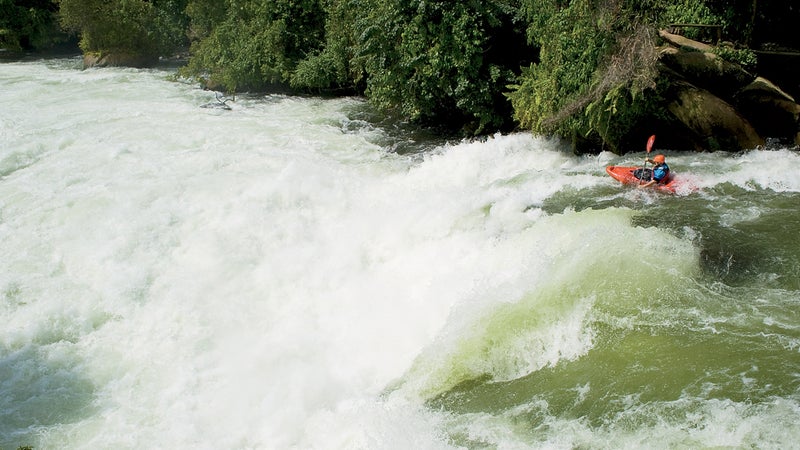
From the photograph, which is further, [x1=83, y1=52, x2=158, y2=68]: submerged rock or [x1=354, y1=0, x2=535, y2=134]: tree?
[x1=83, y1=52, x2=158, y2=68]: submerged rock

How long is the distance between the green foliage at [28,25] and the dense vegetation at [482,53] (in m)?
13.0

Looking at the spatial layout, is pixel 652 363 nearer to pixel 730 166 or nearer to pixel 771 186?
pixel 771 186

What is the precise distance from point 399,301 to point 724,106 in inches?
274

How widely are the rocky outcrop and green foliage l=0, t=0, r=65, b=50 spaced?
89.1 feet

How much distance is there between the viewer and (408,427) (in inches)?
223

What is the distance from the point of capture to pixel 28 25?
28.0 metres

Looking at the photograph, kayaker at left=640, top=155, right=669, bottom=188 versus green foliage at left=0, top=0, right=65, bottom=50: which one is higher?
green foliage at left=0, top=0, right=65, bottom=50

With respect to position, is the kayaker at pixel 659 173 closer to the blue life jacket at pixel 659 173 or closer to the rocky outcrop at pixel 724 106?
the blue life jacket at pixel 659 173

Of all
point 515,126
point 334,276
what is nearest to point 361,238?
point 334,276

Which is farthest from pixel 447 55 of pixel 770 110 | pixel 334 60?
pixel 770 110

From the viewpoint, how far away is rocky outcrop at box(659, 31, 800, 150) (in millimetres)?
10500

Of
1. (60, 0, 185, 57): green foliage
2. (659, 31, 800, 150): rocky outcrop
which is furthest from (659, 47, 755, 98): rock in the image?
(60, 0, 185, 57): green foliage

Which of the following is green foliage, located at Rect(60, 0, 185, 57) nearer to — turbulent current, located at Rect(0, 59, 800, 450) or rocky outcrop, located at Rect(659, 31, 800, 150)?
turbulent current, located at Rect(0, 59, 800, 450)

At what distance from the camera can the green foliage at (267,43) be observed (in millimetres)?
18391
